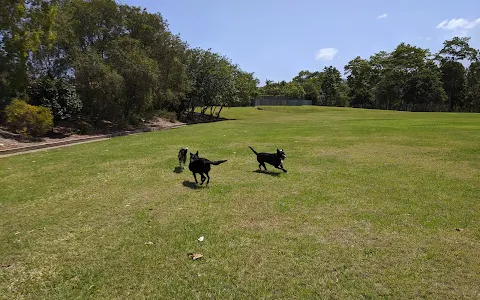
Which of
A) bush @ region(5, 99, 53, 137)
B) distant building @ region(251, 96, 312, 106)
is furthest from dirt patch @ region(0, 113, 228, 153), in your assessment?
distant building @ region(251, 96, 312, 106)

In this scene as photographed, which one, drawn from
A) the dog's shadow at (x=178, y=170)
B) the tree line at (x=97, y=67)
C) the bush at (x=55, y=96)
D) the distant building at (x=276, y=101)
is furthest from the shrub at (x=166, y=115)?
the distant building at (x=276, y=101)

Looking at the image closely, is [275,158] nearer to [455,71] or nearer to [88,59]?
[88,59]

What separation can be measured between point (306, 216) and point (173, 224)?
2.18 meters

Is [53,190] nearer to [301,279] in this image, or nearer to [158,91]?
[301,279]

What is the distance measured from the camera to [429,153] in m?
11.6

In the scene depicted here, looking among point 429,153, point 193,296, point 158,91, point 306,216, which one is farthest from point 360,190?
point 158,91

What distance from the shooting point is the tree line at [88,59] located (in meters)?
16.9

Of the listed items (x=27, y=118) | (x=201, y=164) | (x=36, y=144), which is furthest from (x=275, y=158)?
(x=27, y=118)

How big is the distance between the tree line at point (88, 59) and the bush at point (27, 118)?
1.62 m

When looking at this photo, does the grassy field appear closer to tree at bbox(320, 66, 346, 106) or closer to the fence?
the fence

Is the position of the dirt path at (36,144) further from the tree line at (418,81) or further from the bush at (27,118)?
the tree line at (418,81)

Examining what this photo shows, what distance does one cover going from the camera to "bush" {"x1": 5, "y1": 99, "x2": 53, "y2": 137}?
16016mm

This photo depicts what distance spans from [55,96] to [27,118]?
2.70 m

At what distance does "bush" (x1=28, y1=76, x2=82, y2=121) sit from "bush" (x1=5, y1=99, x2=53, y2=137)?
4.71ft
